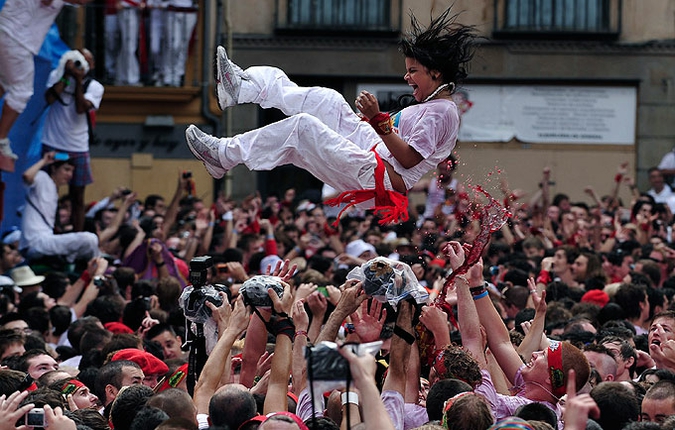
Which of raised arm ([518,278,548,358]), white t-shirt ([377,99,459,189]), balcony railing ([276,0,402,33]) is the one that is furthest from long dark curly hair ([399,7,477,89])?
balcony railing ([276,0,402,33])

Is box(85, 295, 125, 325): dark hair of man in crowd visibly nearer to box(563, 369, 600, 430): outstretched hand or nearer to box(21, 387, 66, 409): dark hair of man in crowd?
box(21, 387, 66, 409): dark hair of man in crowd

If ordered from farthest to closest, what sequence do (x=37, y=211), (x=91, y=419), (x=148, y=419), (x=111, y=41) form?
(x=111, y=41)
(x=37, y=211)
(x=91, y=419)
(x=148, y=419)

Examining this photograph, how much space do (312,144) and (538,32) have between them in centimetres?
1525

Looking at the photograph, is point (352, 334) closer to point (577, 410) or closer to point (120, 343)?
point (120, 343)

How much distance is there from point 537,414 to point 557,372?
0.78 meters

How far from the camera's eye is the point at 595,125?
21.8 meters

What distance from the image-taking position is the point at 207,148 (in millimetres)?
7168

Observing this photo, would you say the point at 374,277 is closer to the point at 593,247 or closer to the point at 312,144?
the point at 312,144

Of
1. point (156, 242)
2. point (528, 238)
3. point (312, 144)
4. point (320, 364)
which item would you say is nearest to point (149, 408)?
point (320, 364)

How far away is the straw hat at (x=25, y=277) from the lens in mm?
11859

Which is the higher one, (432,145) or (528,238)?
(432,145)

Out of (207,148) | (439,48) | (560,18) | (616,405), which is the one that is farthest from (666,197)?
(616,405)

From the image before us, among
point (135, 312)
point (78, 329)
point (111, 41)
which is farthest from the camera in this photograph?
point (111, 41)

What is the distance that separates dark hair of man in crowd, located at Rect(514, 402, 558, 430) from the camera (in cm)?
557
